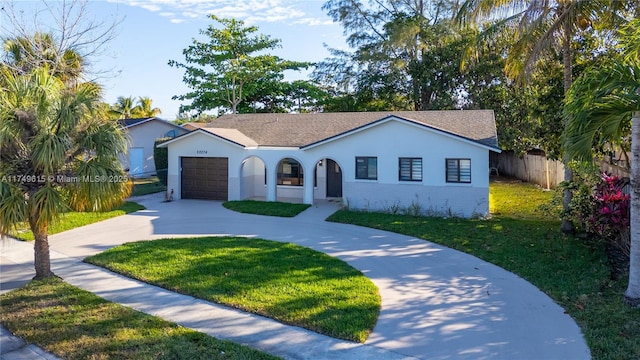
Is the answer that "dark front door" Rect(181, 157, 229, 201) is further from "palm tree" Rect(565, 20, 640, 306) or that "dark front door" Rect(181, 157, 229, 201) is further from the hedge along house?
"palm tree" Rect(565, 20, 640, 306)

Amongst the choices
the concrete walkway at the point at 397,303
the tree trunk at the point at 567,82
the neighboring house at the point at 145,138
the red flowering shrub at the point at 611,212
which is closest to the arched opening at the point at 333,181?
the concrete walkway at the point at 397,303

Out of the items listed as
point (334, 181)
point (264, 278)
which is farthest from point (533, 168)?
point (264, 278)

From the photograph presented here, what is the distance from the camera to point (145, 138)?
31328 millimetres

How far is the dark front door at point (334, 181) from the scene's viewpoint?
2039 cm

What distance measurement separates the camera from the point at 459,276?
880cm

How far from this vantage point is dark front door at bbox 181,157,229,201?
65.7 feet

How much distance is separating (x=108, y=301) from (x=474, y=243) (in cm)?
907

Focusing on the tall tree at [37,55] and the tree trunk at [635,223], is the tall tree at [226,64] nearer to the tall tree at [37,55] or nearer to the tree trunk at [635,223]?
the tall tree at [37,55]

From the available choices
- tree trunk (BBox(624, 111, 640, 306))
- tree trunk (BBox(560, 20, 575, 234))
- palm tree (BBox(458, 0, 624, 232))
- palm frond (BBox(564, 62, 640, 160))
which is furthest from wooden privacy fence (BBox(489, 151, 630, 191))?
palm frond (BBox(564, 62, 640, 160))

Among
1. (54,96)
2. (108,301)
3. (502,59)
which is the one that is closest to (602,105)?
(108,301)

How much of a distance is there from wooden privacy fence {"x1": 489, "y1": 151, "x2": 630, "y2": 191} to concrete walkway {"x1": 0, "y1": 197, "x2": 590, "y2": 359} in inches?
350

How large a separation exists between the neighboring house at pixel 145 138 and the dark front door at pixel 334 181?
14.9m

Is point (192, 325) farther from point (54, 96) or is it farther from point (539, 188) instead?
point (539, 188)

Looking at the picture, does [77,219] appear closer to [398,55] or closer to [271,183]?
[271,183]
